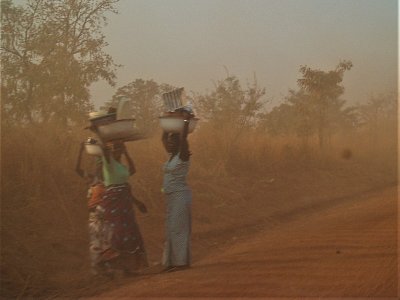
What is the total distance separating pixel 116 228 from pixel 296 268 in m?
2.03

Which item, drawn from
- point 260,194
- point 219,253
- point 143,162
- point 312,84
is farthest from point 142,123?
point 312,84

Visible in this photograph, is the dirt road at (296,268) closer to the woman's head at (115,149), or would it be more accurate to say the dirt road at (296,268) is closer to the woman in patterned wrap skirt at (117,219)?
the woman in patterned wrap skirt at (117,219)

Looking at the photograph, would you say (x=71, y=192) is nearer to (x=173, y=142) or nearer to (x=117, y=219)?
(x=117, y=219)

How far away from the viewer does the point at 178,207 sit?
6383 millimetres

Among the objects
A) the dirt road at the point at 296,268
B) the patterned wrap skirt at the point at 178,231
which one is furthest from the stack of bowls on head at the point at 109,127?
the dirt road at the point at 296,268

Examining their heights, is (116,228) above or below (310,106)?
below

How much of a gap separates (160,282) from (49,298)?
119 cm

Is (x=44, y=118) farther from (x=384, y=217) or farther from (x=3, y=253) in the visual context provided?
(x=384, y=217)

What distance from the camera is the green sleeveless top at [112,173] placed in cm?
631

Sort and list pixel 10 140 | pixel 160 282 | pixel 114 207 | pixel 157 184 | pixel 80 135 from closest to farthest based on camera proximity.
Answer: pixel 160 282 < pixel 114 207 < pixel 10 140 < pixel 80 135 < pixel 157 184

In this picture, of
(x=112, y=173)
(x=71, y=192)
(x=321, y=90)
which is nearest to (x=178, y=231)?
(x=112, y=173)

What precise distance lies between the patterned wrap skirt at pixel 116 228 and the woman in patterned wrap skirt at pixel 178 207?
0.43 m

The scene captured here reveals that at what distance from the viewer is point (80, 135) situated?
989 centimetres

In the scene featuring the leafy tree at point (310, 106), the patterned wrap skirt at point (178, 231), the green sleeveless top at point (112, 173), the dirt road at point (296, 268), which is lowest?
the dirt road at point (296, 268)
